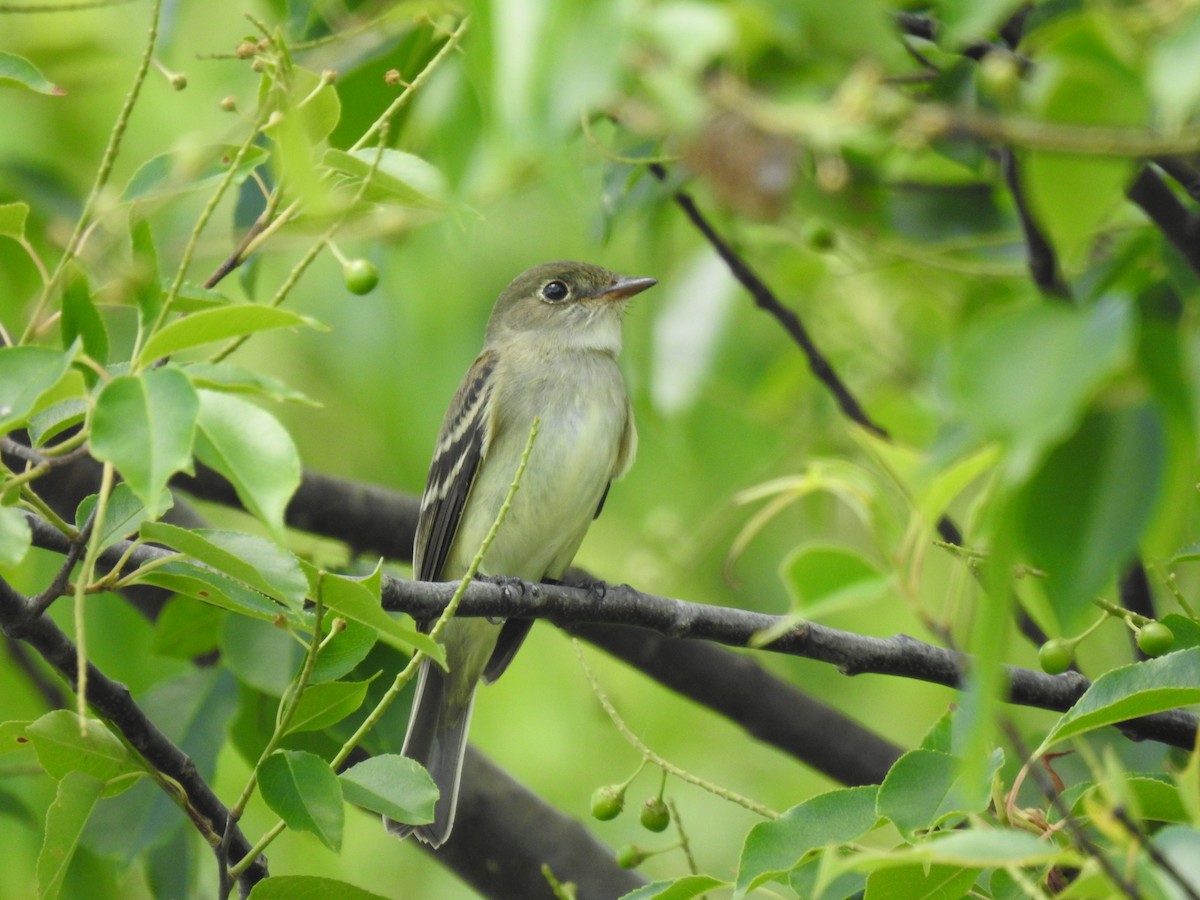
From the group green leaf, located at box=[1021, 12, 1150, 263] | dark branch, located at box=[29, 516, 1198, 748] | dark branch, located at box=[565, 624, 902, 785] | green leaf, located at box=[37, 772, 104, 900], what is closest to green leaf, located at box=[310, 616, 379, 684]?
dark branch, located at box=[29, 516, 1198, 748]

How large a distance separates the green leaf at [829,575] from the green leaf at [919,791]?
31.3 inches

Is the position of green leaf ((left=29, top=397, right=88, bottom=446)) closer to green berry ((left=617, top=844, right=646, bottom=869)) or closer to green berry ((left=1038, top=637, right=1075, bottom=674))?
green berry ((left=617, top=844, right=646, bottom=869))

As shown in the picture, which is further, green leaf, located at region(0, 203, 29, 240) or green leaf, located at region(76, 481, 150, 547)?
green leaf, located at region(0, 203, 29, 240)

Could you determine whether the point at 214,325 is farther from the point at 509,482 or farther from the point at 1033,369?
the point at 509,482

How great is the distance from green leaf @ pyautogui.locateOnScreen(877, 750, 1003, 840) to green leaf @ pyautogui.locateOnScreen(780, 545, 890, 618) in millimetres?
795

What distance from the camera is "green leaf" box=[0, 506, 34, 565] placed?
207cm

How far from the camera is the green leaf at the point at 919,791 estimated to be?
237 centimetres

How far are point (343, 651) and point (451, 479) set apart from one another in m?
2.63

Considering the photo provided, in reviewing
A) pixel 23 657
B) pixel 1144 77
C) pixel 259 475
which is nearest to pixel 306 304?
pixel 23 657

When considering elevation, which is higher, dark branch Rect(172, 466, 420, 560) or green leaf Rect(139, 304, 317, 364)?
green leaf Rect(139, 304, 317, 364)

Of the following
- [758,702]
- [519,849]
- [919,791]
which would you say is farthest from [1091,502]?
[519,849]

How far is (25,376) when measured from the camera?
81.3 inches

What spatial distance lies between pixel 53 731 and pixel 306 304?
4.69 m

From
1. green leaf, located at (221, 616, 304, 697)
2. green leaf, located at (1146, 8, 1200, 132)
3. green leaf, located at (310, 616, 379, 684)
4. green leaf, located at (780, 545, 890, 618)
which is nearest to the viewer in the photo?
green leaf, located at (1146, 8, 1200, 132)
